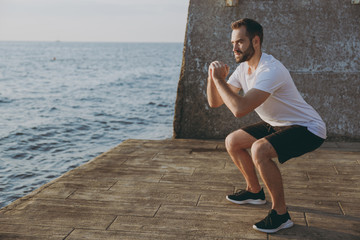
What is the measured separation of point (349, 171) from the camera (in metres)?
4.69

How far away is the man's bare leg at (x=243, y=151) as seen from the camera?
3.49m

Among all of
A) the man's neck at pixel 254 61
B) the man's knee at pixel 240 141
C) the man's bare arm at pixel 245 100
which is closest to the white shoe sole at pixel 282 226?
the man's knee at pixel 240 141

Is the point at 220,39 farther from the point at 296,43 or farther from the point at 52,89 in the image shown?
the point at 52,89

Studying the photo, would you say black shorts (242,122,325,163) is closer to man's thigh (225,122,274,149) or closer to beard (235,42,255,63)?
man's thigh (225,122,274,149)

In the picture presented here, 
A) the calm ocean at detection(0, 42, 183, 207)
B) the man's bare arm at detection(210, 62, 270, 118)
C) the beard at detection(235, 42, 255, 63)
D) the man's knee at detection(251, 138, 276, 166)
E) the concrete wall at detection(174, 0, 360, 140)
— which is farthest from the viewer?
the calm ocean at detection(0, 42, 183, 207)

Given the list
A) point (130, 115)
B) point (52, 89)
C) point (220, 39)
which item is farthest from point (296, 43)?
point (52, 89)

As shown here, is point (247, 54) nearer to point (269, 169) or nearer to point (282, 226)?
point (269, 169)

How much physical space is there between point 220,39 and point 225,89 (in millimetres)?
3256

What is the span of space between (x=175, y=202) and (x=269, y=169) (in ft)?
3.15

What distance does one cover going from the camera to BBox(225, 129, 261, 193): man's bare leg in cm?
349

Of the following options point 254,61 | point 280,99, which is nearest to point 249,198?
point 280,99

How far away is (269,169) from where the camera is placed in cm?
312

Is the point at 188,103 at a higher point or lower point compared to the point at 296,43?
lower

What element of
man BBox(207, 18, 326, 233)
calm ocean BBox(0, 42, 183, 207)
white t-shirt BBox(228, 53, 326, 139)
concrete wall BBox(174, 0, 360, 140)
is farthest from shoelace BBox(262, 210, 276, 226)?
calm ocean BBox(0, 42, 183, 207)
